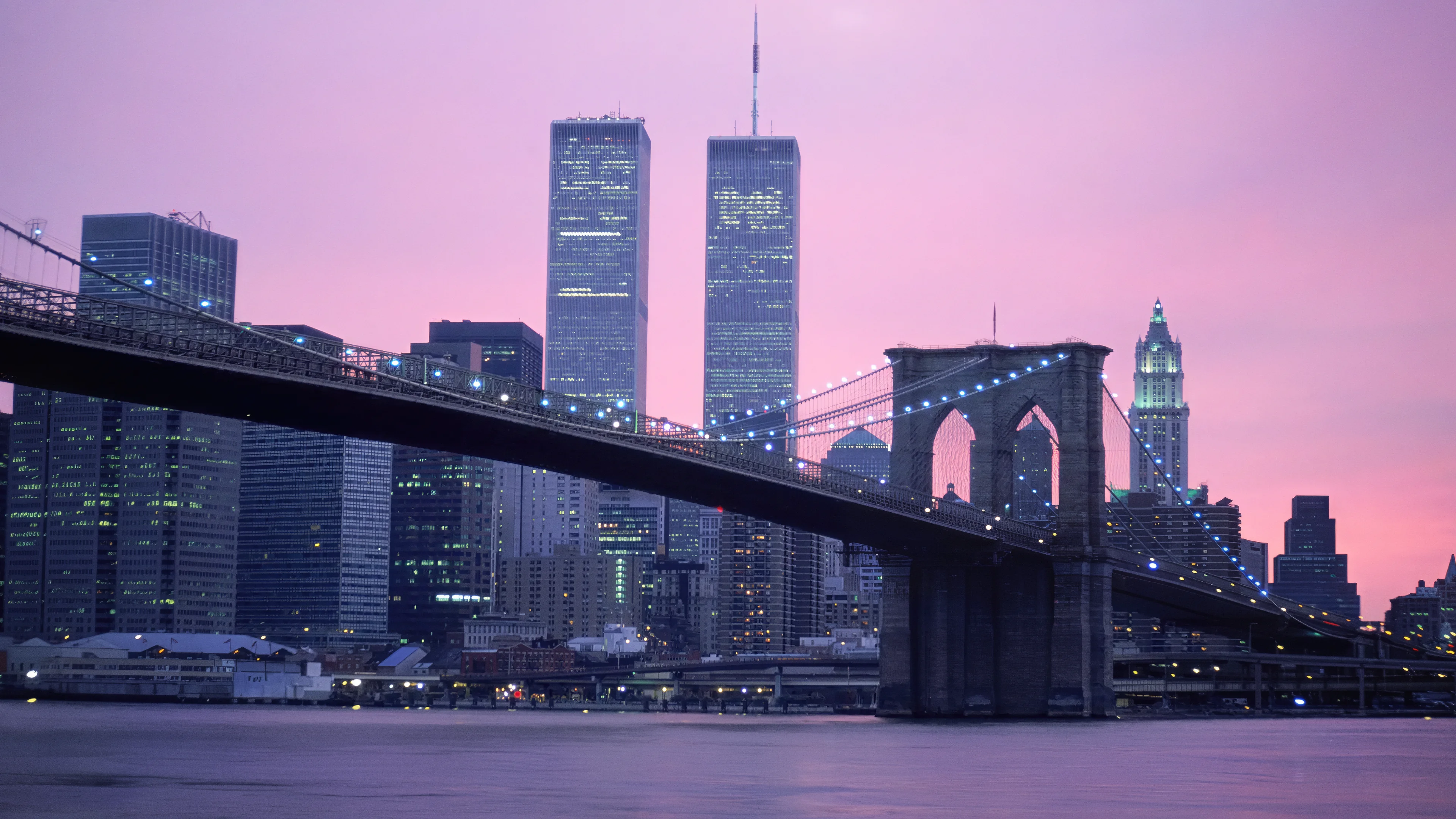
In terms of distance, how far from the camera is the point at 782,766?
133 feet

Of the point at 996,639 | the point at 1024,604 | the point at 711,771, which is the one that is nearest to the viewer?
the point at 711,771

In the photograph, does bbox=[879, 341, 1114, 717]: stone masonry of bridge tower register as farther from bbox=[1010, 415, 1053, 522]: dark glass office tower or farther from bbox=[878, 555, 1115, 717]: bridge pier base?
bbox=[1010, 415, 1053, 522]: dark glass office tower

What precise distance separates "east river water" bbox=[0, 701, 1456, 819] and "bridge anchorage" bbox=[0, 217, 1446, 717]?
830 centimetres

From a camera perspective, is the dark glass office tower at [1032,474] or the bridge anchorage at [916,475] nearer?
the bridge anchorage at [916,475]

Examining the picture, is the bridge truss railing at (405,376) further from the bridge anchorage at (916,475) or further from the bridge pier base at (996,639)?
the bridge pier base at (996,639)

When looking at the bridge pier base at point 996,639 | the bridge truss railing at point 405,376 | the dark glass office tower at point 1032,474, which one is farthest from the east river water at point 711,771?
the dark glass office tower at point 1032,474

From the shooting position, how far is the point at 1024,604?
7906cm

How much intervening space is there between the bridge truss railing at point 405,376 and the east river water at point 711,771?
31.0 ft

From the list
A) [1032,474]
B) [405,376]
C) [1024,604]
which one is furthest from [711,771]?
[1032,474]

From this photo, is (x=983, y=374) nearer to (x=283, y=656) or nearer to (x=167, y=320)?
(x=167, y=320)

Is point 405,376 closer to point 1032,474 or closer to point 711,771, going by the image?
point 711,771

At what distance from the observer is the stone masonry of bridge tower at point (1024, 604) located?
77.8m

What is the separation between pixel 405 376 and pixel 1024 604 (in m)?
35.1

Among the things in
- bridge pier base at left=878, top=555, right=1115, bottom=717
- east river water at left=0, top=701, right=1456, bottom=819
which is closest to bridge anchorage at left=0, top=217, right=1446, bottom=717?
bridge pier base at left=878, top=555, right=1115, bottom=717
